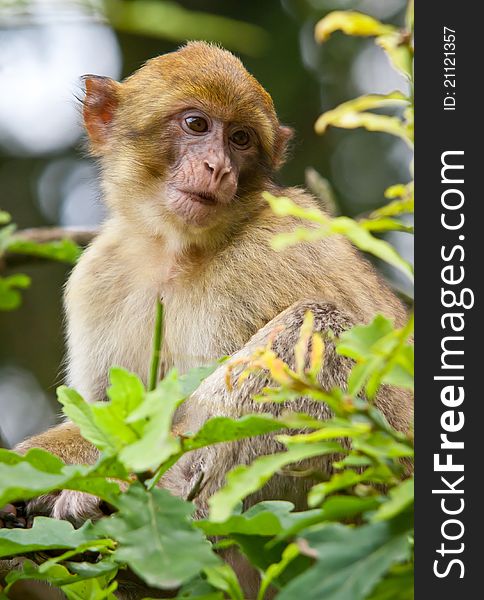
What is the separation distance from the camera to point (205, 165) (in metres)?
6.18

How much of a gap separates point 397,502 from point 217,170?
402 cm

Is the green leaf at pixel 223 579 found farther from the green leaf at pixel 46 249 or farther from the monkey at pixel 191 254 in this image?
the green leaf at pixel 46 249

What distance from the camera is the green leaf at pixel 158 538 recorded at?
2.55 metres

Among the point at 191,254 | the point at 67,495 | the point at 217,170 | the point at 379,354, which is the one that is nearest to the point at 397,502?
the point at 379,354

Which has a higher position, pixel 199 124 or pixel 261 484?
pixel 199 124

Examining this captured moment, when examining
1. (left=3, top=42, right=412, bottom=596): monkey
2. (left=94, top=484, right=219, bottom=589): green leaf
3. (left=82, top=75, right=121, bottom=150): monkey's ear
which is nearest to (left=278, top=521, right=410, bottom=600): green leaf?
(left=94, top=484, right=219, bottom=589): green leaf

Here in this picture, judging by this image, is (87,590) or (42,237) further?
(42,237)

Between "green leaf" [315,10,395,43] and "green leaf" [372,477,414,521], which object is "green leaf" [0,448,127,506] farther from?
"green leaf" [315,10,395,43]

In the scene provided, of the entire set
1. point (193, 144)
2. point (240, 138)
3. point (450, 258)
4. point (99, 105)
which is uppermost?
point (99, 105)

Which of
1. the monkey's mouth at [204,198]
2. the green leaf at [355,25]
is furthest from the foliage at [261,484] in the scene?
the monkey's mouth at [204,198]

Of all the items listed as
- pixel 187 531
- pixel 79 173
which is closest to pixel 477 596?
pixel 187 531

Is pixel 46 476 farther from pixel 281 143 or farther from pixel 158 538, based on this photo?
pixel 281 143

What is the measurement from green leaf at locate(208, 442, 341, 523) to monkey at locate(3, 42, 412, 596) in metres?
2.89

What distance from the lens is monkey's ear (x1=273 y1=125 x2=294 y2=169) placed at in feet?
22.7
